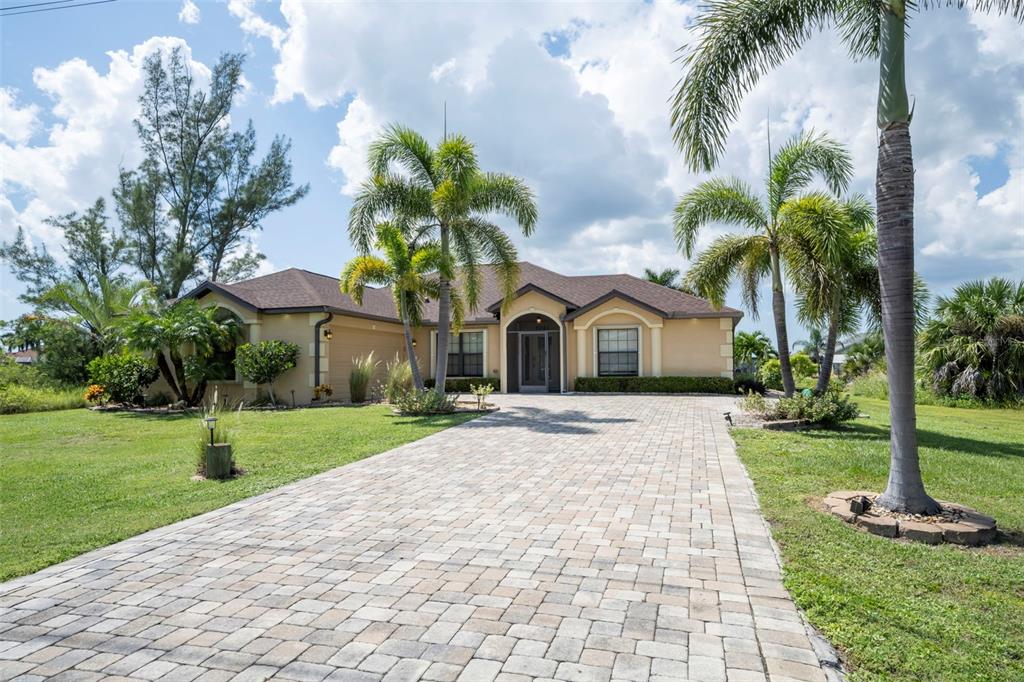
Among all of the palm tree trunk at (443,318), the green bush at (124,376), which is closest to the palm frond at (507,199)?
the palm tree trunk at (443,318)

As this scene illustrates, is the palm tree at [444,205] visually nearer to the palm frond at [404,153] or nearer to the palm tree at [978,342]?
the palm frond at [404,153]

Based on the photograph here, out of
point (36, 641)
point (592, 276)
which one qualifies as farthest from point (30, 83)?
point (592, 276)

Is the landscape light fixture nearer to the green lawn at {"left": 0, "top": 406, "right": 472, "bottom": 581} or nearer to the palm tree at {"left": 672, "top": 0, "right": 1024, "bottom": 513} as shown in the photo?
the green lawn at {"left": 0, "top": 406, "right": 472, "bottom": 581}

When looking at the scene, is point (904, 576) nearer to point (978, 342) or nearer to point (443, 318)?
point (443, 318)

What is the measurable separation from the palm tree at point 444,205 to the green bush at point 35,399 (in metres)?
11.5

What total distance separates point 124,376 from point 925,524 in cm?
2019

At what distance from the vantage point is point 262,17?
1021 cm

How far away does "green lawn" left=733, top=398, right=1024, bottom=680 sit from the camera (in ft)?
10.4

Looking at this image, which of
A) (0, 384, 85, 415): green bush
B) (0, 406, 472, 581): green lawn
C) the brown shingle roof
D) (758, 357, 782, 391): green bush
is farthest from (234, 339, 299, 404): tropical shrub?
(758, 357, 782, 391): green bush

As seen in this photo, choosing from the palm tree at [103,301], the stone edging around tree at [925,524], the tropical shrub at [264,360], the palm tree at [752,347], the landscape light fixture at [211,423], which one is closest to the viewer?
the stone edging around tree at [925,524]

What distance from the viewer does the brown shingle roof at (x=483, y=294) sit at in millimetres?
19312

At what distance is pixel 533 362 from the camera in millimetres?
23203

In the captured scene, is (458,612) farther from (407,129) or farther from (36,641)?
(407,129)

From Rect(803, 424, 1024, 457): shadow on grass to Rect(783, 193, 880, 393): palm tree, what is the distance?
1.82 m
